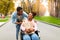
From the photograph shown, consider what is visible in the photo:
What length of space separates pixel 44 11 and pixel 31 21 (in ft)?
349

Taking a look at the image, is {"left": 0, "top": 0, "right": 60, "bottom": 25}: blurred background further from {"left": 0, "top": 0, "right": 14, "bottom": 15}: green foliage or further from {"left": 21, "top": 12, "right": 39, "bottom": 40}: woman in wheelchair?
{"left": 21, "top": 12, "right": 39, "bottom": 40}: woman in wheelchair

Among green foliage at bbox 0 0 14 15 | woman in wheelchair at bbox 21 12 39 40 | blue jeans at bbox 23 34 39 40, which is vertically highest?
green foliage at bbox 0 0 14 15

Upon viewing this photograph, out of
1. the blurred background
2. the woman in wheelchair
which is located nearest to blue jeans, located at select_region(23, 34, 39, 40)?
the woman in wheelchair

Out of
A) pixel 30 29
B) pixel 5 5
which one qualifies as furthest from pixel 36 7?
pixel 30 29

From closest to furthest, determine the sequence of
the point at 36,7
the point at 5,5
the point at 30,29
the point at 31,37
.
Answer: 1. the point at 31,37
2. the point at 30,29
3. the point at 5,5
4. the point at 36,7

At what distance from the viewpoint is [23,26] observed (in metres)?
8.21

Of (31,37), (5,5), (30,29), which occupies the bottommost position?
(31,37)

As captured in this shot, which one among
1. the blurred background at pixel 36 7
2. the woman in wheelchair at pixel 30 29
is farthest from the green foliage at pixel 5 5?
the woman in wheelchair at pixel 30 29

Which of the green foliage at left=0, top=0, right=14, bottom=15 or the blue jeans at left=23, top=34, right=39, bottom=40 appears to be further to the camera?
the green foliage at left=0, top=0, right=14, bottom=15

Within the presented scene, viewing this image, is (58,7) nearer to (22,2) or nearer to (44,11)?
(22,2)

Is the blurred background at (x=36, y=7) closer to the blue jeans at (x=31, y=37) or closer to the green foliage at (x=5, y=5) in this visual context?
the green foliage at (x=5, y=5)

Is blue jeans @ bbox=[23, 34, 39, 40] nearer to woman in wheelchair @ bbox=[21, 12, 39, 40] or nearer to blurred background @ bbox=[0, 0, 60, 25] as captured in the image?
woman in wheelchair @ bbox=[21, 12, 39, 40]

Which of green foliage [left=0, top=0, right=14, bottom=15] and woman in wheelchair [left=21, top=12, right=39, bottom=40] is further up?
green foliage [left=0, top=0, right=14, bottom=15]

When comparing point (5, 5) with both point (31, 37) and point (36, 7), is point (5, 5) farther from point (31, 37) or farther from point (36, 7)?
point (31, 37)
